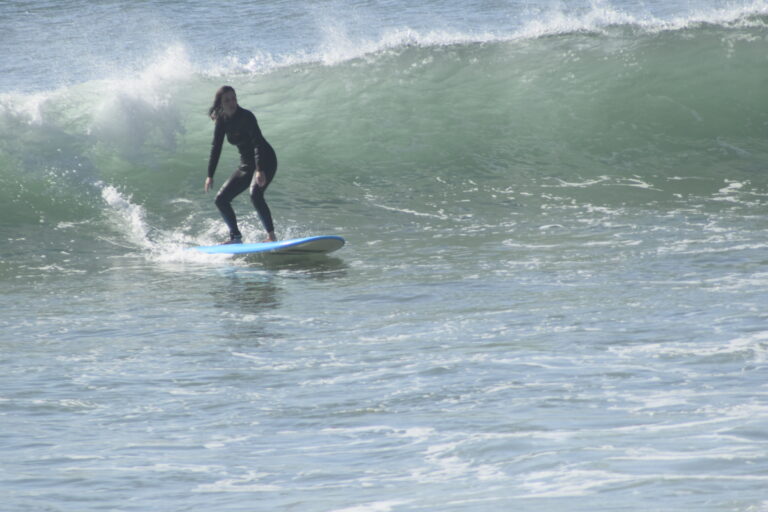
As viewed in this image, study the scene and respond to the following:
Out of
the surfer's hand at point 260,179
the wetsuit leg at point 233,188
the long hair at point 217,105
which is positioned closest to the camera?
the long hair at point 217,105

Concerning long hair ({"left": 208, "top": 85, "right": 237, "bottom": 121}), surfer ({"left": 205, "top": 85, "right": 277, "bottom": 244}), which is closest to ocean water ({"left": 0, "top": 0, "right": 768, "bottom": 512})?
surfer ({"left": 205, "top": 85, "right": 277, "bottom": 244})

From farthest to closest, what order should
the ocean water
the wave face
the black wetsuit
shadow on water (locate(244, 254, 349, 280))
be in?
the wave face, the black wetsuit, shadow on water (locate(244, 254, 349, 280)), the ocean water

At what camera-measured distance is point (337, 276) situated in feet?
27.1

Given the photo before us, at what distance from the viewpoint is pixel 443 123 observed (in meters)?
14.6

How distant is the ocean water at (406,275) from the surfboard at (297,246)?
0.12 m

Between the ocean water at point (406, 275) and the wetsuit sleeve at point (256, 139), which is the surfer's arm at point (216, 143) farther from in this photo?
the ocean water at point (406, 275)

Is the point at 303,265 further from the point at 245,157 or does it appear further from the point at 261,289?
the point at 245,157

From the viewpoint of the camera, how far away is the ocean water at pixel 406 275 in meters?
3.86

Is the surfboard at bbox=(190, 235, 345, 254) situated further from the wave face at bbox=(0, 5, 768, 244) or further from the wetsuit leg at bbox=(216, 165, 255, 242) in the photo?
the wave face at bbox=(0, 5, 768, 244)

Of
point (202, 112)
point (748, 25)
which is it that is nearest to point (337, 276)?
point (202, 112)

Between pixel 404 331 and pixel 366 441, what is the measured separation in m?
1.97

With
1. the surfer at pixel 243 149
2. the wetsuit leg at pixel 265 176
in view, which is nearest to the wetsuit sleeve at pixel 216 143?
the surfer at pixel 243 149

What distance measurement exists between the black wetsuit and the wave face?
7.14 feet

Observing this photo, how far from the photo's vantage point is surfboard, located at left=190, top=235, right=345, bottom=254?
8914mm
